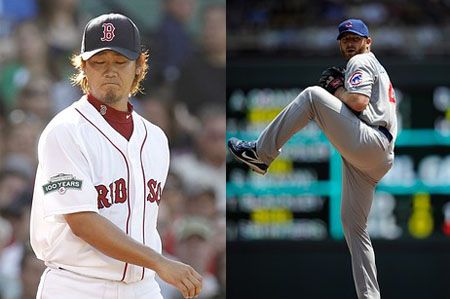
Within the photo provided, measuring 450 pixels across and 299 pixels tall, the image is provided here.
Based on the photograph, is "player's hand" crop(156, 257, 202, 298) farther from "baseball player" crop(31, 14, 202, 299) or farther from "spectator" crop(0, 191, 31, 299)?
"spectator" crop(0, 191, 31, 299)

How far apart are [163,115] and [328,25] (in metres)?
1.97

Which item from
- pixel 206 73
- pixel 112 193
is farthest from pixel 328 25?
pixel 112 193

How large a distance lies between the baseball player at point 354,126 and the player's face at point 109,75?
1.16 metres

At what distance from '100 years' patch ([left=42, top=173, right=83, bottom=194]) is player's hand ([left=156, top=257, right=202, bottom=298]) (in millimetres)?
346

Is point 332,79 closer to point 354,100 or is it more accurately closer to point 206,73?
point 354,100

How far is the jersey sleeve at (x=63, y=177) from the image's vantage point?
297 centimetres

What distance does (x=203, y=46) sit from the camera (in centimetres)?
885

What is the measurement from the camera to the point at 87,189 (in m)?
3.00

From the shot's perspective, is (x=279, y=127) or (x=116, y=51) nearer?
(x=116, y=51)

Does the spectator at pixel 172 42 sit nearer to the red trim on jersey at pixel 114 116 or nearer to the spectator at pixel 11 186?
the spectator at pixel 11 186

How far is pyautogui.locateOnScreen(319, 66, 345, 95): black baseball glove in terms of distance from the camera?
171 inches

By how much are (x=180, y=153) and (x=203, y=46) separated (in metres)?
0.93

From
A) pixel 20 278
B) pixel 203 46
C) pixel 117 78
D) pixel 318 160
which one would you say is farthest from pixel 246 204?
pixel 117 78

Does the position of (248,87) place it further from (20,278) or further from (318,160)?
(20,278)
